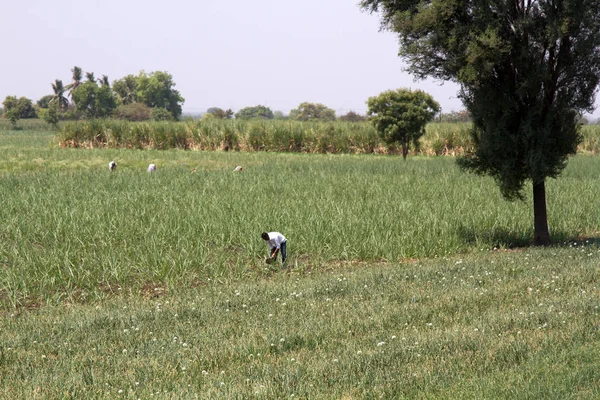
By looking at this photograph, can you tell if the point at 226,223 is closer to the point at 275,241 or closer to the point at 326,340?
the point at 275,241

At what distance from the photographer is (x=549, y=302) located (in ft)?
26.5

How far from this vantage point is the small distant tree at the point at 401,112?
30.6 meters

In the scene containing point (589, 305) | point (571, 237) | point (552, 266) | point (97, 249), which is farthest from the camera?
point (571, 237)

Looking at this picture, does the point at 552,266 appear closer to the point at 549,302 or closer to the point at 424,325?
the point at 549,302

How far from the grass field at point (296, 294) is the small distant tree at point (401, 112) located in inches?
516

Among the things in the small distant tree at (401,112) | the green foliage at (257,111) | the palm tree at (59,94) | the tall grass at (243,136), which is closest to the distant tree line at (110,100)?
the palm tree at (59,94)

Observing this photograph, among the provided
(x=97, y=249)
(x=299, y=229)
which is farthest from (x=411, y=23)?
(x=97, y=249)

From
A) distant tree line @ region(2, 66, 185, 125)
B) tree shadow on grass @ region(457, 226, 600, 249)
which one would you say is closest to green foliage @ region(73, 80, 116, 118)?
distant tree line @ region(2, 66, 185, 125)

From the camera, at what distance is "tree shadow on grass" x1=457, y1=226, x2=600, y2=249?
42.2 ft

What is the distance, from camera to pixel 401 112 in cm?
3114

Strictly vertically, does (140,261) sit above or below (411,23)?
below

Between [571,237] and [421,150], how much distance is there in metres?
26.2

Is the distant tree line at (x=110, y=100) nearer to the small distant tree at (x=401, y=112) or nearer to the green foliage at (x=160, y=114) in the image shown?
the green foliage at (x=160, y=114)

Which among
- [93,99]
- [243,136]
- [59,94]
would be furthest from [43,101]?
[243,136]
